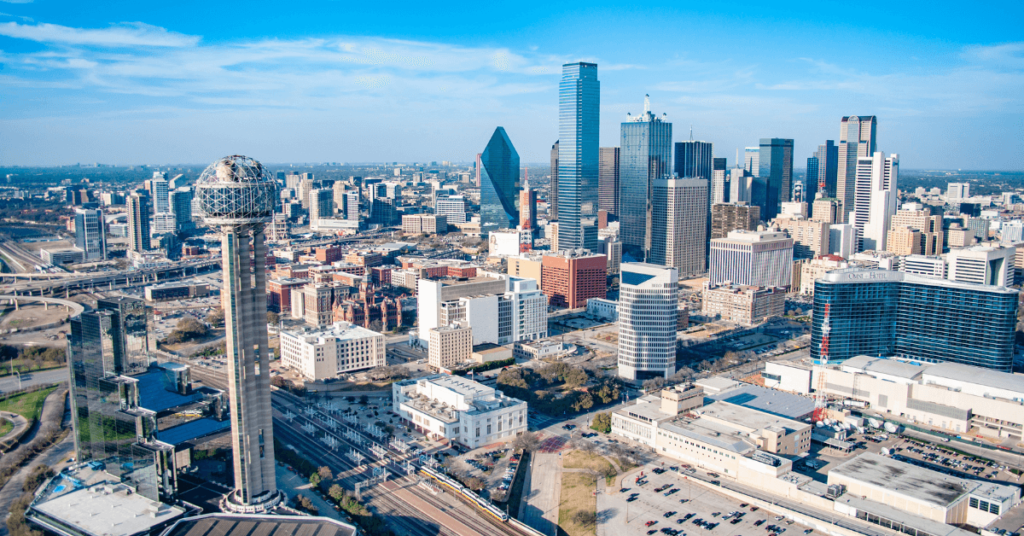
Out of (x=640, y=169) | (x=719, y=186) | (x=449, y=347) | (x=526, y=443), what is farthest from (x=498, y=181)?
(x=526, y=443)

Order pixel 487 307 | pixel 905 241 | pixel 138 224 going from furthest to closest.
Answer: pixel 138 224 → pixel 905 241 → pixel 487 307

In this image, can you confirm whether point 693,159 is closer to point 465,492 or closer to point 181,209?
point 181,209

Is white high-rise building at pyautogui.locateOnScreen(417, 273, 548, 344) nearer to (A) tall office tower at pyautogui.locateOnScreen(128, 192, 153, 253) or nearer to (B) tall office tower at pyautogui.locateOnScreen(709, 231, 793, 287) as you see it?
(B) tall office tower at pyautogui.locateOnScreen(709, 231, 793, 287)

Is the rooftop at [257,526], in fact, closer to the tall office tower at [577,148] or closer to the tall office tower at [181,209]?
the tall office tower at [577,148]

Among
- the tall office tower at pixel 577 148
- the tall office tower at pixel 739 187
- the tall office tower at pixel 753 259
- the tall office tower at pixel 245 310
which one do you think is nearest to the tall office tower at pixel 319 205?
the tall office tower at pixel 577 148

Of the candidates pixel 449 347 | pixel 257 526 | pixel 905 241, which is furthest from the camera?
pixel 905 241

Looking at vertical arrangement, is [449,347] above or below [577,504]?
above
